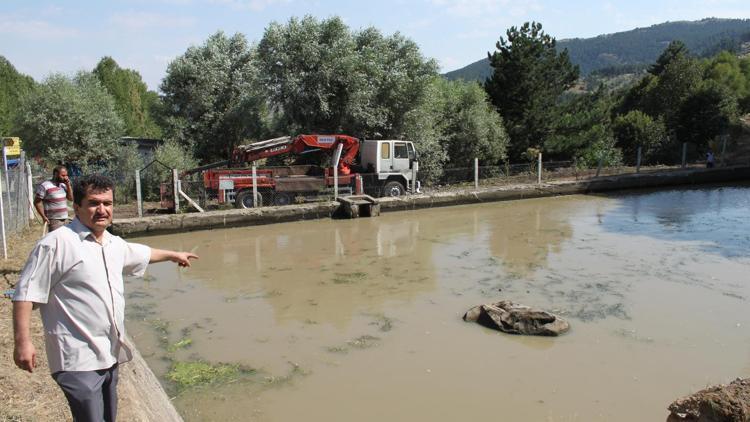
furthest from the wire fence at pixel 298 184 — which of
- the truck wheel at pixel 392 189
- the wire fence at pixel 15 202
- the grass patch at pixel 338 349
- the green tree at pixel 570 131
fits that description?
the grass patch at pixel 338 349

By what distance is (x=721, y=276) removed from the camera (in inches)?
338

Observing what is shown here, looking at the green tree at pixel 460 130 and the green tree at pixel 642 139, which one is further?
the green tree at pixel 642 139

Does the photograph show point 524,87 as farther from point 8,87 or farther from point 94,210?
point 8,87

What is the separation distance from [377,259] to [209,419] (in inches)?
243

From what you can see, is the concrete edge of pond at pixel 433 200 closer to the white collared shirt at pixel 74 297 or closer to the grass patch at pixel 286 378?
the grass patch at pixel 286 378

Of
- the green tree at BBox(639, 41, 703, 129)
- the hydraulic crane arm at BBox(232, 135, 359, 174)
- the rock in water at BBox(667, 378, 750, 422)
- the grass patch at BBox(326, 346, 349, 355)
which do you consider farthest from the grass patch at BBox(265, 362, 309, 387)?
the green tree at BBox(639, 41, 703, 129)

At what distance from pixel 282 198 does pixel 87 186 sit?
13.7m

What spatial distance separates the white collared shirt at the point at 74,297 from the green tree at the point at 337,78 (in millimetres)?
16366

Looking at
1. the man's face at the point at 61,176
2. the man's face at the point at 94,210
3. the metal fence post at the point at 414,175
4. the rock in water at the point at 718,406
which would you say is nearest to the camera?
the man's face at the point at 94,210

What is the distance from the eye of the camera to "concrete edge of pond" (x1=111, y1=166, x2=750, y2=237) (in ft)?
45.1

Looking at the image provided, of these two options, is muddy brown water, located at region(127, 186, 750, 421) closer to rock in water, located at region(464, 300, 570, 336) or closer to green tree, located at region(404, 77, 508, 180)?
rock in water, located at region(464, 300, 570, 336)

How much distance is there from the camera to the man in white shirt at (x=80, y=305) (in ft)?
8.49

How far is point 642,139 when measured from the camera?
1113 inches

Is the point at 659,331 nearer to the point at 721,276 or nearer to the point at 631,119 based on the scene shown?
the point at 721,276
